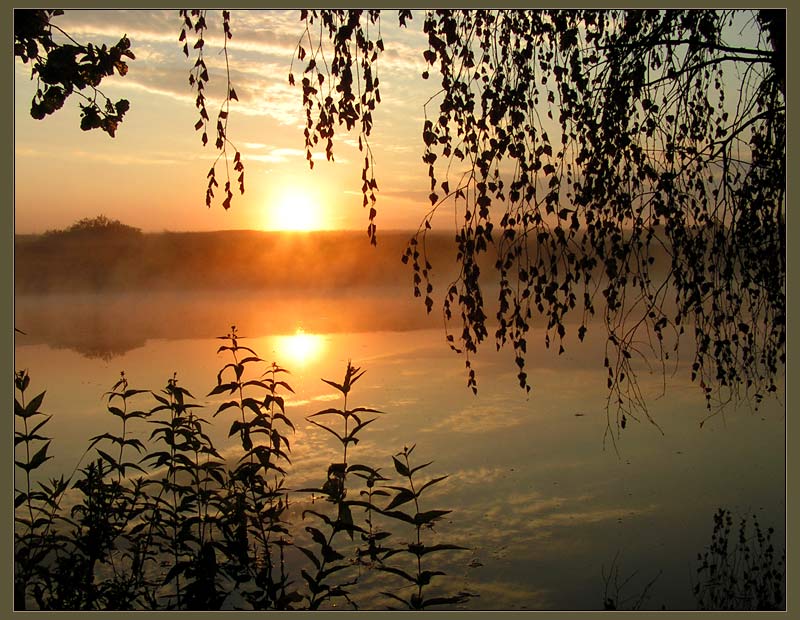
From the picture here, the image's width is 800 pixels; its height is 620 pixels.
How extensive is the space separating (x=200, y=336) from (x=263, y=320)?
5.91 m

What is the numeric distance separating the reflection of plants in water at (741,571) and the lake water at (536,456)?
95 millimetres

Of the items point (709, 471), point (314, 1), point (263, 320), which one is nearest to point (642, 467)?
point (709, 471)

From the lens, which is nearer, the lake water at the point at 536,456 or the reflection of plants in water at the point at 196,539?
the reflection of plants in water at the point at 196,539

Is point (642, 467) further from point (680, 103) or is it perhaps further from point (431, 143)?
point (431, 143)

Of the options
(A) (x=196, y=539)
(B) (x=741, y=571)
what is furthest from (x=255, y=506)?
(B) (x=741, y=571)

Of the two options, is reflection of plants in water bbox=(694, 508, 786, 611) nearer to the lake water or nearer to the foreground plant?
the lake water

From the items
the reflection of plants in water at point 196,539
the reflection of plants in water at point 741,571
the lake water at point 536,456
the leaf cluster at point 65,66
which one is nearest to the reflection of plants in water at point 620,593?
the lake water at point 536,456

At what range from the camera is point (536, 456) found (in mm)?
6840

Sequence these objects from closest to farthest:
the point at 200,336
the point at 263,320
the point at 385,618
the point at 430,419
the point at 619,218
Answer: the point at 385,618 < the point at 619,218 < the point at 430,419 < the point at 200,336 < the point at 263,320

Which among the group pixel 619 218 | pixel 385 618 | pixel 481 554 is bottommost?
pixel 481 554

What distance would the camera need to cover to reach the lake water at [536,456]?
4653 millimetres

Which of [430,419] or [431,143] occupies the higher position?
[431,143]

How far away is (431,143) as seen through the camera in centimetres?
316

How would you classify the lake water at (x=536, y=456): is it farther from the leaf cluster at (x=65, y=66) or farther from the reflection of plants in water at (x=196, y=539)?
the leaf cluster at (x=65, y=66)
